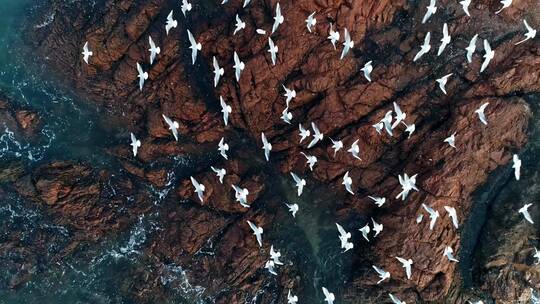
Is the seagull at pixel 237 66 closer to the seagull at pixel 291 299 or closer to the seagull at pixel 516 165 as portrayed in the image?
the seagull at pixel 291 299

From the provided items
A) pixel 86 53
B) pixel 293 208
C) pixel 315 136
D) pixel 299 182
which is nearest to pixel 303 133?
pixel 315 136

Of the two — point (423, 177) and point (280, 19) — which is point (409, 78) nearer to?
point (423, 177)

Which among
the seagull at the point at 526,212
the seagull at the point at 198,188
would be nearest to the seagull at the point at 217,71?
the seagull at the point at 198,188

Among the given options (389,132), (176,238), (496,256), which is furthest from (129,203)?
(496,256)

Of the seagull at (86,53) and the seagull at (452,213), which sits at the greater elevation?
the seagull at (86,53)

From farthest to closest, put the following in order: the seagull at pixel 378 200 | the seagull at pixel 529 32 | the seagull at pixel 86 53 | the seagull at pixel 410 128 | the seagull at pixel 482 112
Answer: the seagull at pixel 86 53
the seagull at pixel 378 200
the seagull at pixel 410 128
the seagull at pixel 482 112
the seagull at pixel 529 32

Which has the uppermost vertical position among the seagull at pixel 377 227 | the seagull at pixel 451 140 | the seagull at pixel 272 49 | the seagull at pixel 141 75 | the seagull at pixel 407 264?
the seagull at pixel 141 75
